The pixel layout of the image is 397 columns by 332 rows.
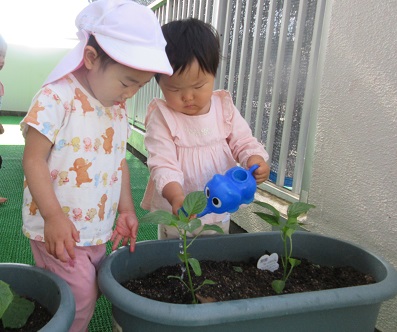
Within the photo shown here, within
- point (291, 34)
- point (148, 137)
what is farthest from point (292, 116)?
point (148, 137)

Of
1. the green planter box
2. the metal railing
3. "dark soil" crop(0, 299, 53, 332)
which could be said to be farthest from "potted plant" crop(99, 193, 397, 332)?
the metal railing

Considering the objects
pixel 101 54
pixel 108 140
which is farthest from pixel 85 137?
pixel 101 54

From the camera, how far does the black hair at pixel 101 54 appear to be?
2.55 feet

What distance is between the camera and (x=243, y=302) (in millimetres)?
661

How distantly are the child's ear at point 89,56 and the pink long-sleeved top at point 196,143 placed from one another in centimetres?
29

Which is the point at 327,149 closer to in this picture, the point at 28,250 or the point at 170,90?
the point at 170,90

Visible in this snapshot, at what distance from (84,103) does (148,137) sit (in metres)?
0.28

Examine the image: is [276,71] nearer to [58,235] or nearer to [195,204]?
[195,204]

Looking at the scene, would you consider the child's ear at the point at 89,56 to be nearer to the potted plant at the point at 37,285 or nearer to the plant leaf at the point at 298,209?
the potted plant at the point at 37,285

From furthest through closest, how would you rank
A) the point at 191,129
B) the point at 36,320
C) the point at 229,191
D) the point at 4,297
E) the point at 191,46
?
the point at 191,129 → the point at 191,46 → the point at 229,191 → the point at 36,320 → the point at 4,297

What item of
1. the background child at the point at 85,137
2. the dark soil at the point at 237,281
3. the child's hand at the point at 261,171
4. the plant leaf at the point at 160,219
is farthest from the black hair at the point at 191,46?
the dark soil at the point at 237,281

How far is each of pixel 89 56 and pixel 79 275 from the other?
0.43 m

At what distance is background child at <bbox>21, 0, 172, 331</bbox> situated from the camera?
29.4 inches

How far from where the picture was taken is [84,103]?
82 centimetres
